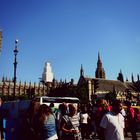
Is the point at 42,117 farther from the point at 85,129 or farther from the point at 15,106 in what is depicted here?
the point at 15,106

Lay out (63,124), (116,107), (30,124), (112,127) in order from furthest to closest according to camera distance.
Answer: (63,124)
(116,107)
(112,127)
(30,124)

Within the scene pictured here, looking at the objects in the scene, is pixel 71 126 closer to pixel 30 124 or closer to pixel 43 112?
pixel 43 112

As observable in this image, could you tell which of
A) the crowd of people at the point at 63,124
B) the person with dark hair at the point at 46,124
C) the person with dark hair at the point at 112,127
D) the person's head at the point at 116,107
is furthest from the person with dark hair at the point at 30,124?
the person's head at the point at 116,107

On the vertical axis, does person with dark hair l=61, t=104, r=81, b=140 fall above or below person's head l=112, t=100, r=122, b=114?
below

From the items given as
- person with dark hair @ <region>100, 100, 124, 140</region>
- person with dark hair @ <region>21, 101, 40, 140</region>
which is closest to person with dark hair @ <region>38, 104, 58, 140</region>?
person with dark hair @ <region>21, 101, 40, 140</region>

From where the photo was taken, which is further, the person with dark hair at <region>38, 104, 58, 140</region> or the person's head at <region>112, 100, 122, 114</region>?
the person's head at <region>112, 100, 122, 114</region>

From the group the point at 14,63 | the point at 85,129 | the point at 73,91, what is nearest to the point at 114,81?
the point at 73,91

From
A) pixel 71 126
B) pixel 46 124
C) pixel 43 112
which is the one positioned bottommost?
pixel 71 126

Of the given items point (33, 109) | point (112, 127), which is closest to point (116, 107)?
point (112, 127)

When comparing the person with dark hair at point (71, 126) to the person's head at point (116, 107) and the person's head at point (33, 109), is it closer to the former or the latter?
the person's head at point (116, 107)

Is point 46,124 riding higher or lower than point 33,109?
lower

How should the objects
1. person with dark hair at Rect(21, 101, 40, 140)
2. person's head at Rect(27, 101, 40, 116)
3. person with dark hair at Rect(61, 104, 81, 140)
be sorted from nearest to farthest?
person with dark hair at Rect(21, 101, 40, 140)
person's head at Rect(27, 101, 40, 116)
person with dark hair at Rect(61, 104, 81, 140)

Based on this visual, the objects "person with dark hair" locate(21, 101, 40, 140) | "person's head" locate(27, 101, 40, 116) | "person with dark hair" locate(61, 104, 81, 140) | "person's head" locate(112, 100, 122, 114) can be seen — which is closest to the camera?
"person with dark hair" locate(21, 101, 40, 140)

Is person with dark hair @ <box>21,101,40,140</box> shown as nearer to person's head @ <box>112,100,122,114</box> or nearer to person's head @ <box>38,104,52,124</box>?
person's head @ <box>38,104,52,124</box>
